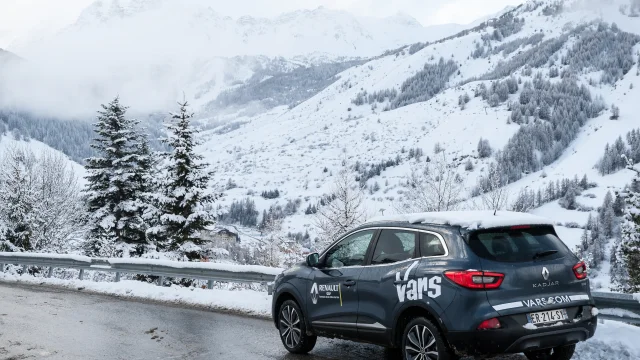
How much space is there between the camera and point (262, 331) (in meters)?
9.77

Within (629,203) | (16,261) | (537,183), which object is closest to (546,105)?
(537,183)

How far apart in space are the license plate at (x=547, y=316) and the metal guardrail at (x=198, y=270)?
263 centimetres

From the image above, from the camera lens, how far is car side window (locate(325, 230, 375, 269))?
280 inches

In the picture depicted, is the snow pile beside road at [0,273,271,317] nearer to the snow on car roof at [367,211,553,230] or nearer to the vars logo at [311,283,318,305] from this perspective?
the vars logo at [311,283,318,305]

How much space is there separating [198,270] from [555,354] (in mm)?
10468

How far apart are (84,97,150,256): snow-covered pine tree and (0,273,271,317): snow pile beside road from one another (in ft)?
35.3

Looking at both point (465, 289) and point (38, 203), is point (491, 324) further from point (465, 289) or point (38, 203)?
point (38, 203)

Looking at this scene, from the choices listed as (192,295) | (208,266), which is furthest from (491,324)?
(208,266)

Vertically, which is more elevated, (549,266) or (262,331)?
(549,266)

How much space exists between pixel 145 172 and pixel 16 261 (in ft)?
29.4

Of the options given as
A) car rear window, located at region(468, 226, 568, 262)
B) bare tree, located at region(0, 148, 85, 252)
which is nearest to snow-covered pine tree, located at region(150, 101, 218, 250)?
bare tree, located at region(0, 148, 85, 252)

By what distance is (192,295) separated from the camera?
14094 mm

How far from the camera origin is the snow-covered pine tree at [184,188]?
25.4 meters

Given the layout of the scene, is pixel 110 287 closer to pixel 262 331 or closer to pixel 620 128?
pixel 262 331
